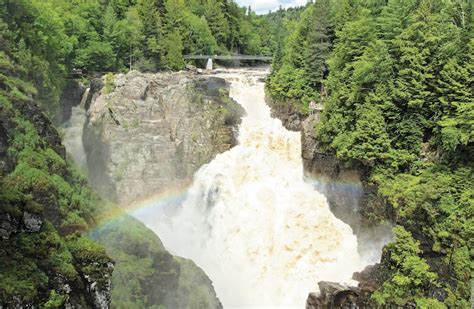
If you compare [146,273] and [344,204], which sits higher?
[344,204]

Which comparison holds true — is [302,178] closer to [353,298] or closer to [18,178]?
[353,298]

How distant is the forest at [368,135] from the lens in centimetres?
1852

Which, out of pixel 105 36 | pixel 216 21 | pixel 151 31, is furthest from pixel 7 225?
pixel 216 21

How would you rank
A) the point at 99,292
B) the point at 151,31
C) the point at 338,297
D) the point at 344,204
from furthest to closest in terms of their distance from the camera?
1. the point at 151,31
2. the point at 344,204
3. the point at 338,297
4. the point at 99,292

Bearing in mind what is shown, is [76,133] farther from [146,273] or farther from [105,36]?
[146,273]

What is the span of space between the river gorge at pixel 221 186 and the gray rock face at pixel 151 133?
0.09 metres

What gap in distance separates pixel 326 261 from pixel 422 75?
45.5 ft

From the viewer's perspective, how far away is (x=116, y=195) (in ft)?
114

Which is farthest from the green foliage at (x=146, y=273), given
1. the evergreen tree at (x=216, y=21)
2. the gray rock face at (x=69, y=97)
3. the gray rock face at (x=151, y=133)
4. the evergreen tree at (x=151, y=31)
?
the evergreen tree at (x=216, y=21)

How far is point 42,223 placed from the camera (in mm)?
17266

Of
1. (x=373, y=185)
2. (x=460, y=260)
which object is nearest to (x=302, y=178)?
(x=373, y=185)

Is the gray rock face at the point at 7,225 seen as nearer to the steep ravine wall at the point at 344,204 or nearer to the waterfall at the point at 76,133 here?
→ the steep ravine wall at the point at 344,204

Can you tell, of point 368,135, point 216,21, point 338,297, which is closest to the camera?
point 338,297

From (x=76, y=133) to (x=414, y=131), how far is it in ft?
92.2
